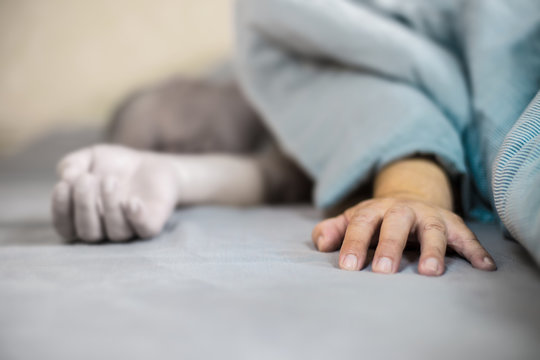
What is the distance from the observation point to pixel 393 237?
34cm

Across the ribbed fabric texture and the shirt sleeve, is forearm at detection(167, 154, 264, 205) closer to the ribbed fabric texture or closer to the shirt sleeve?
the shirt sleeve

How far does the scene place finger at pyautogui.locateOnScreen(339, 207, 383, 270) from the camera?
0.34 m

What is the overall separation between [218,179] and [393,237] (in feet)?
1.13

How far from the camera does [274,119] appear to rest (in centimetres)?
66

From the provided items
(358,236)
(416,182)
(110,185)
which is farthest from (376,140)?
(110,185)

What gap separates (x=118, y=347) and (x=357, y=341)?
0.12 meters

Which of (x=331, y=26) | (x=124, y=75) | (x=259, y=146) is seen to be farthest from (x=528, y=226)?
(x=124, y=75)

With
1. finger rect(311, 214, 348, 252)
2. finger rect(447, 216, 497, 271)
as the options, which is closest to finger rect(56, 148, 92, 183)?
A: finger rect(311, 214, 348, 252)

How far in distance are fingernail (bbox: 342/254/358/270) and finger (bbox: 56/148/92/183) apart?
28cm

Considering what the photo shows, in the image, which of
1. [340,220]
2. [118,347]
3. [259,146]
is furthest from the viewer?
[259,146]

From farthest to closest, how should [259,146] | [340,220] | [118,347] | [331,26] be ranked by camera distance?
1. [259,146]
2. [331,26]
3. [340,220]
4. [118,347]

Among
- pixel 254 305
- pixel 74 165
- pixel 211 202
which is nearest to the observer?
pixel 254 305

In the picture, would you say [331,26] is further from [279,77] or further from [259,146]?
[259,146]

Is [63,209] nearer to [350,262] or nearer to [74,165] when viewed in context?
[74,165]
